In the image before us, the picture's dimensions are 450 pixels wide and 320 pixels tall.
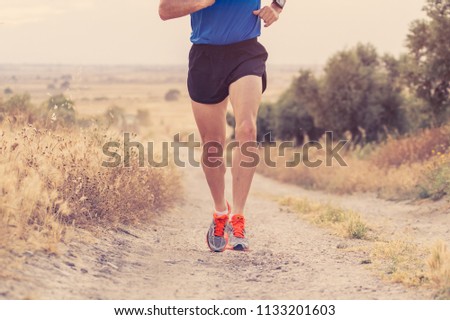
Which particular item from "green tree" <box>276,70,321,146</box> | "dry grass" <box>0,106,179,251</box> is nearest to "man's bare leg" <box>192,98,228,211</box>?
"dry grass" <box>0,106,179,251</box>

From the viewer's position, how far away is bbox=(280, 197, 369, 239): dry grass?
7.98 metres

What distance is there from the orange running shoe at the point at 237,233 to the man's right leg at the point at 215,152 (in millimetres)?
74

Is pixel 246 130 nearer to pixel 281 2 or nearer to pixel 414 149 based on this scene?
pixel 281 2

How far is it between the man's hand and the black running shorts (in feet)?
0.65

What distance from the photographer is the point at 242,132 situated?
20.5ft

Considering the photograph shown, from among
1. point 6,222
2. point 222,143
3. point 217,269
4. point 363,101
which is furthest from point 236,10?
point 363,101

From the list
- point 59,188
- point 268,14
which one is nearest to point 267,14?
point 268,14

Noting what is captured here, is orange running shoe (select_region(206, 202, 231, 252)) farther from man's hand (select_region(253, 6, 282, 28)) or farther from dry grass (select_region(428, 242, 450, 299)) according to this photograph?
dry grass (select_region(428, 242, 450, 299))

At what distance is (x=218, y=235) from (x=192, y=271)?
89cm

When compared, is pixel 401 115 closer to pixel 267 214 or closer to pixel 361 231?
pixel 267 214

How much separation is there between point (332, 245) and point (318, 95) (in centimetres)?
2270

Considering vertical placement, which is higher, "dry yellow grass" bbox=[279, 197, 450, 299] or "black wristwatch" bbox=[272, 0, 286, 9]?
"black wristwatch" bbox=[272, 0, 286, 9]

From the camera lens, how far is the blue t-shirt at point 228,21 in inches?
247

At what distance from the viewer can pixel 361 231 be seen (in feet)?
26.1
